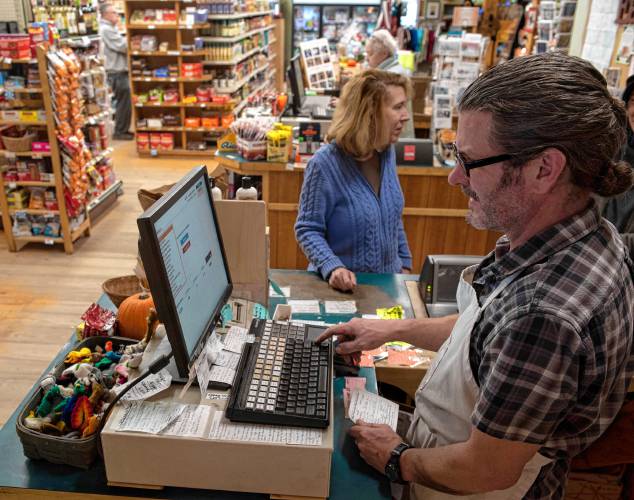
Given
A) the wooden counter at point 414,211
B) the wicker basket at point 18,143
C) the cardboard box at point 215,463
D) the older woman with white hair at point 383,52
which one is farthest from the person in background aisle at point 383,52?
the cardboard box at point 215,463

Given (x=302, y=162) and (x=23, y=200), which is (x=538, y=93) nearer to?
(x=302, y=162)

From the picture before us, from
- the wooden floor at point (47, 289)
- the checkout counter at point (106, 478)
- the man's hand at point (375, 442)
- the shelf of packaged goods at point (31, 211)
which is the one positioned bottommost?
the wooden floor at point (47, 289)

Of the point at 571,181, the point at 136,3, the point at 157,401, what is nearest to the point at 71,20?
the point at 136,3

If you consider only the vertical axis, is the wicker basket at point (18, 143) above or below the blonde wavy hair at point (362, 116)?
below

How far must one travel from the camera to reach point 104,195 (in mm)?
6113

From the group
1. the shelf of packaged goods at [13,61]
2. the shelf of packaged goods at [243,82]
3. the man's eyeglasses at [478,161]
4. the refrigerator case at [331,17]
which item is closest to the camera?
the man's eyeglasses at [478,161]

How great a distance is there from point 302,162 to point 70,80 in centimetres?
238

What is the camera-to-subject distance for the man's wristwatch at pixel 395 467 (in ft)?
4.19

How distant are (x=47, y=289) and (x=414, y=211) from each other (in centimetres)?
307

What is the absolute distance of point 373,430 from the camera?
137 cm

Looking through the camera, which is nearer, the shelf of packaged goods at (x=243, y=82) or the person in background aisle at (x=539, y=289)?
the person in background aisle at (x=539, y=289)

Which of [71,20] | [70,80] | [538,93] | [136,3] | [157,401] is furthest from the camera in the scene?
[136,3]

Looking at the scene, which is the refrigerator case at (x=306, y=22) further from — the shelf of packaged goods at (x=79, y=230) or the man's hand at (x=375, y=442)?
the man's hand at (x=375, y=442)

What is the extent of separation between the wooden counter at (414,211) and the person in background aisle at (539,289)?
10.0 feet
